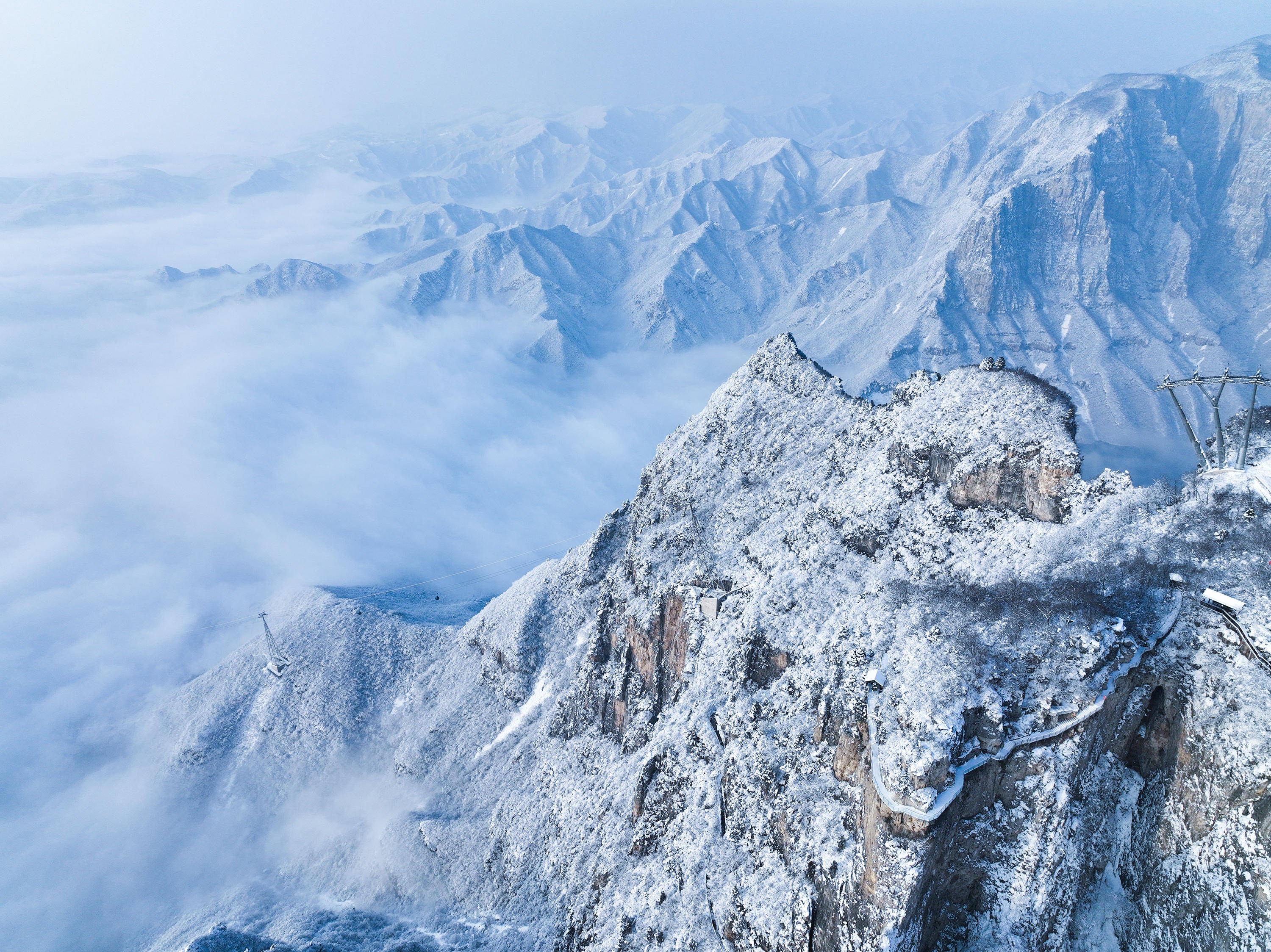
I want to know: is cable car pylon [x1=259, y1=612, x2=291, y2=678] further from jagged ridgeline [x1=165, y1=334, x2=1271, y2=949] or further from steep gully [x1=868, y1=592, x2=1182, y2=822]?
steep gully [x1=868, y1=592, x2=1182, y2=822]

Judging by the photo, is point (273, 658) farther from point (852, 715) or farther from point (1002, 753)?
point (1002, 753)

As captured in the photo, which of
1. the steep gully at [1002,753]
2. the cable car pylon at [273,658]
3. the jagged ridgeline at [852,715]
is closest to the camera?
the steep gully at [1002,753]

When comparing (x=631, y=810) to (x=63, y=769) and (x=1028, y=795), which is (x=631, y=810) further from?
(x=63, y=769)

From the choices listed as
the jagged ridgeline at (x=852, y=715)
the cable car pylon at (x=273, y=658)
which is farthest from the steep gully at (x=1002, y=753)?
the cable car pylon at (x=273, y=658)

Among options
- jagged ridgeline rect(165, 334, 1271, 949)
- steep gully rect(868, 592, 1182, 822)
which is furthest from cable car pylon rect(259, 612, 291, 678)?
steep gully rect(868, 592, 1182, 822)

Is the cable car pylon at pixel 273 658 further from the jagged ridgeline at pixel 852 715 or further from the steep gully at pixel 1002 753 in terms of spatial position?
the steep gully at pixel 1002 753

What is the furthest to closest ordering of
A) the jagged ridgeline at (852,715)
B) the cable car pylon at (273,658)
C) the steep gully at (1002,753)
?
the cable car pylon at (273,658) < the jagged ridgeline at (852,715) < the steep gully at (1002,753)

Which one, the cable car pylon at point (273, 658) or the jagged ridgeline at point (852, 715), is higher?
the jagged ridgeline at point (852, 715)
